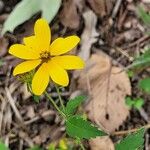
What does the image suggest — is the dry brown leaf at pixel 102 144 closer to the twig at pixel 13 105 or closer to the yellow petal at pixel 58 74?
the twig at pixel 13 105

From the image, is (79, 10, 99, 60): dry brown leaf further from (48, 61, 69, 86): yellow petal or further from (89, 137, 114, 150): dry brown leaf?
(48, 61, 69, 86): yellow petal

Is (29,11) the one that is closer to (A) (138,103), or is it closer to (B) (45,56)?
(A) (138,103)

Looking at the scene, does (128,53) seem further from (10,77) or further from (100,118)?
(10,77)

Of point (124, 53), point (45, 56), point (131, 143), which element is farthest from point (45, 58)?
point (124, 53)

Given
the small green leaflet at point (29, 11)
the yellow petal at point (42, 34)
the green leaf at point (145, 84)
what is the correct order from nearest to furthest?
the yellow petal at point (42, 34) → the green leaf at point (145, 84) → the small green leaflet at point (29, 11)

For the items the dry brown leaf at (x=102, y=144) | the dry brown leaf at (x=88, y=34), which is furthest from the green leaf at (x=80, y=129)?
the dry brown leaf at (x=88, y=34)

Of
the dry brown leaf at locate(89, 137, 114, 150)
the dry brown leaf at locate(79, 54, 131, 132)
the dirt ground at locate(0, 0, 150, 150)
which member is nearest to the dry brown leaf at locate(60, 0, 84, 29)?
the dirt ground at locate(0, 0, 150, 150)

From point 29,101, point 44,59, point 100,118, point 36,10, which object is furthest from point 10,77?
point 44,59

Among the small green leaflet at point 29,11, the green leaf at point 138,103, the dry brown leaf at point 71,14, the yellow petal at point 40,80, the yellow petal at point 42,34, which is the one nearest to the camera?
the yellow petal at point 40,80
